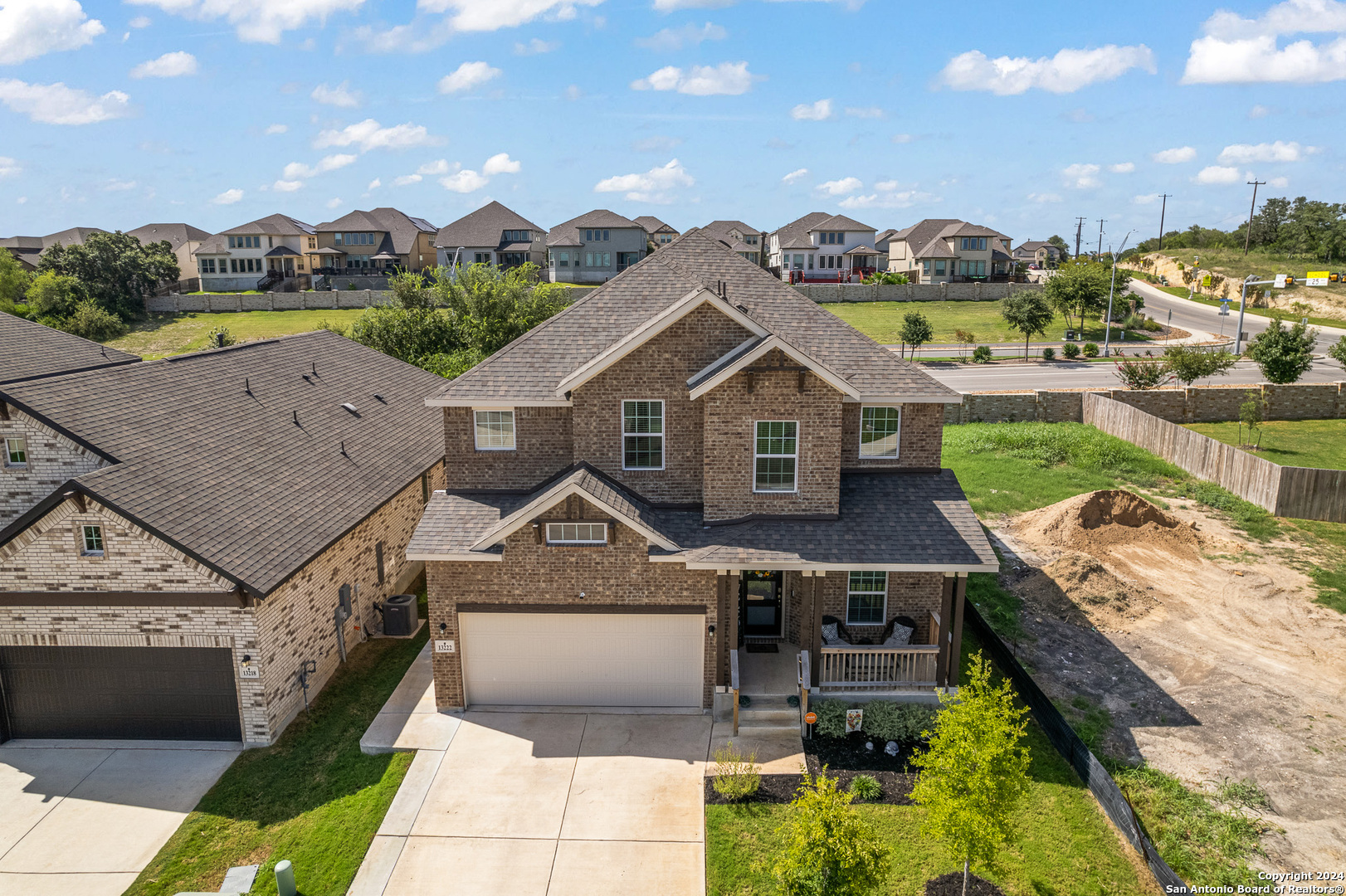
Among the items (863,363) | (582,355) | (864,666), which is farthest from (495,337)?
(864,666)

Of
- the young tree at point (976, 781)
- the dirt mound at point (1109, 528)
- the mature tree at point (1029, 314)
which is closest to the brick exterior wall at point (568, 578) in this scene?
the young tree at point (976, 781)

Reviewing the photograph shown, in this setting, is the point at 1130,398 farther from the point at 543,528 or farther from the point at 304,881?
the point at 304,881

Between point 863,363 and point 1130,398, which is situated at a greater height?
point 863,363

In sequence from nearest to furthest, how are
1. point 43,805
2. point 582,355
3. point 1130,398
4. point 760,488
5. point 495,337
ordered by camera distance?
point 43,805
point 760,488
point 582,355
point 495,337
point 1130,398

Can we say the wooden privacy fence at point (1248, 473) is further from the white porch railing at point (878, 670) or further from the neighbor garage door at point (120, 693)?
the neighbor garage door at point (120, 693)

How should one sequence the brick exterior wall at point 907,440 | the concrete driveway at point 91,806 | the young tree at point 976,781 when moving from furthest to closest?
1. the brick exterior wall at point 907,440
2. the concrete driveway at point 91,806
3. the young tree at point 976,781

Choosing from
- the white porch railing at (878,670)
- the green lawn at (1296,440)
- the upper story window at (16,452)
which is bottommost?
the white porch railing at (878,670)

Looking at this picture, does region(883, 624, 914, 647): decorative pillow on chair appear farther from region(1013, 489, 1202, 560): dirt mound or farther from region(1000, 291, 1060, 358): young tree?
Answer: region(1000, 291, 1060, 358): young tree
